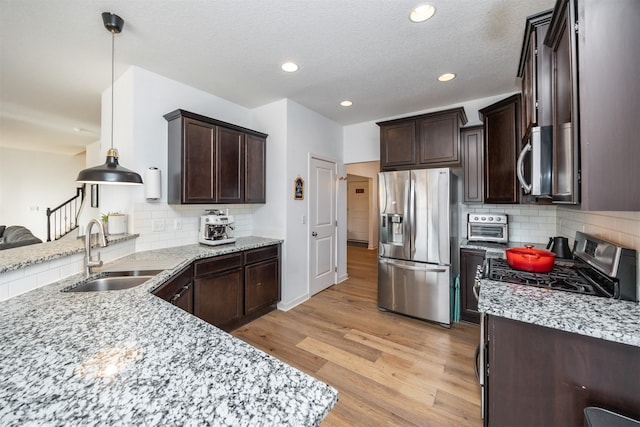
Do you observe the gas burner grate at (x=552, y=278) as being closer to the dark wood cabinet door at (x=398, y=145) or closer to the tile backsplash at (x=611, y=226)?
the tile backsplash at (x=611, y=226)

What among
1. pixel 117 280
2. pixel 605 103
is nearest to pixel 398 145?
pixel 605 103

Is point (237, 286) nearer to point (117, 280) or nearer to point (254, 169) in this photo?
point (117, 280)

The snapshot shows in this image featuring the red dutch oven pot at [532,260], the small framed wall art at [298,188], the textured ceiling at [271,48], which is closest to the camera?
the red dutch oven pot at [532,260]

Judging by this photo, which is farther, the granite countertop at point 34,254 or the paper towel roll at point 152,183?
the paper towel roll at point 152,183

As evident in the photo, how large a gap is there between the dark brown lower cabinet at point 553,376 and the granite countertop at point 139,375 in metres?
1.06

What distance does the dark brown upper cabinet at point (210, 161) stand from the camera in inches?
104

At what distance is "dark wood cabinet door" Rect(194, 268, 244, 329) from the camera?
2479 mm

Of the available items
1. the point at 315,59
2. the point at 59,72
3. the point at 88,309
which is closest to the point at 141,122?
the point at 59,72

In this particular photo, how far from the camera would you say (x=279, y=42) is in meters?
2.16

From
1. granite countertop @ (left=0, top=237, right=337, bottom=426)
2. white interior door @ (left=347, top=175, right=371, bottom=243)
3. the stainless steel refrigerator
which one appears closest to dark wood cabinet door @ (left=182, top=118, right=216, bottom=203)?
granite countertop @ (left=0, top=237, right=337, bottom=426)

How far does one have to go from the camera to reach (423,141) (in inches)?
128

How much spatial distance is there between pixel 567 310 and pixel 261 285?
266 cm

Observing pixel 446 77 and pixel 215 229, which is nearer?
pixel 446 77

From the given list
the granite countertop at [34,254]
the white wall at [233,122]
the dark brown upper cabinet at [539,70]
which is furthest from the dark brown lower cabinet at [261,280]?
the dark brown upper cabinet at [539,70]
